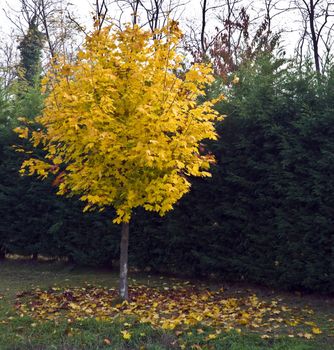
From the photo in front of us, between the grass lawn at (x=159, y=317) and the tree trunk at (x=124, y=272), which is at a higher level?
the tree trunk at (x=124, y=272)

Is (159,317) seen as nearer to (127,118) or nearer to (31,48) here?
(127,118)

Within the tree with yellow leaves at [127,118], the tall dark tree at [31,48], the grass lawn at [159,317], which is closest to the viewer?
the grass lawn at [159,317]

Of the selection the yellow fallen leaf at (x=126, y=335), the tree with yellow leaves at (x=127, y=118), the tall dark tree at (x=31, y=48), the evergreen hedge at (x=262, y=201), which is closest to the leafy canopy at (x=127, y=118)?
the tree with yellow leaves at (x=127, y=118)

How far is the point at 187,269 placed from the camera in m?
8.38

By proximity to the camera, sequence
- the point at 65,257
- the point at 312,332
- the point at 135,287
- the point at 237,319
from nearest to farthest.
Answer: the point at 312,332 < the point at 237,319 < the point at 135,287 < the point at 65,257

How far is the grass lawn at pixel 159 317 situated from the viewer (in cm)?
479

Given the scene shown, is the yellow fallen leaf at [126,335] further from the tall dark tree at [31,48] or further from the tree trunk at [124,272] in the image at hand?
the tall dark tree at [31,48]

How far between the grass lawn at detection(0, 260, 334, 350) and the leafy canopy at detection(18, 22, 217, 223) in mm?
1371

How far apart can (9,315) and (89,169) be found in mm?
2091

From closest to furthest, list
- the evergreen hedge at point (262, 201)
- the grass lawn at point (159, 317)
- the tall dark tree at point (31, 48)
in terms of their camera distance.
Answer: the grass lawn at point (159, 317) → the evergreen hedge at point (262, 201) → the tall dark tree at point (31, 48)

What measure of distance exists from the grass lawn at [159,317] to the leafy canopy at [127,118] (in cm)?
137

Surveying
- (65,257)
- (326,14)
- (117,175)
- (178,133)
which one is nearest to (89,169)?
(117,175)

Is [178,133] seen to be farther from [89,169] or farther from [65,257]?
[65,257]

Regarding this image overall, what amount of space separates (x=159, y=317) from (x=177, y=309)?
1.63 feet
